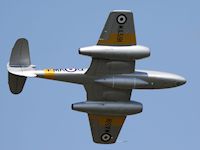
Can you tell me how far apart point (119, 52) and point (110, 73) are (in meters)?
2.46

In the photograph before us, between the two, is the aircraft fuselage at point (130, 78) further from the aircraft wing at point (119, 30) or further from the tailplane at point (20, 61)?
the aircraft wing at point (119, 30)

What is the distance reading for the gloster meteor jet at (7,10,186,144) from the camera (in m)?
47.4

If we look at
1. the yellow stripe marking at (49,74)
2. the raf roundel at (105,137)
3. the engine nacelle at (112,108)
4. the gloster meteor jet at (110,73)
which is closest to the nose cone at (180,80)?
the gloster meteor jet at (110,73)

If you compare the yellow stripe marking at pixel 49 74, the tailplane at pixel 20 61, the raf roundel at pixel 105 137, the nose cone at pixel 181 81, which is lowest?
the raf roundel at pixel 105 137

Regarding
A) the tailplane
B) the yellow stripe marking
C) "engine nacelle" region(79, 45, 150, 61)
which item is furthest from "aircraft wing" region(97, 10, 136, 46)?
the tailplane

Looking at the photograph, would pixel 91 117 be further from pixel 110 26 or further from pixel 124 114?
pixel 110 26

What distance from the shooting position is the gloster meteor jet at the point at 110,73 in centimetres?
4738

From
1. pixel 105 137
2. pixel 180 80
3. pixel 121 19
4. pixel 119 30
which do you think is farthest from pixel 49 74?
pixel 180 80

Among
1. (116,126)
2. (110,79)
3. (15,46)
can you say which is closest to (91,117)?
(116,126)

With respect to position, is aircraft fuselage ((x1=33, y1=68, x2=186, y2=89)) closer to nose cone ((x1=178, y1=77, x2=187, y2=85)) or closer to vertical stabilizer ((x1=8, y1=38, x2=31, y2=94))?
nose cone ((x1=178, y1=77, x2=187, y2=85))

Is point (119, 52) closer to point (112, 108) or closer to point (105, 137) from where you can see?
point (112, 108)

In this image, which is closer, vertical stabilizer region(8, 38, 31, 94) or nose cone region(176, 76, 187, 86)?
vertical stabilizer region(8, 38, 31, 94)

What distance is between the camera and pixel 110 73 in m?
49.4

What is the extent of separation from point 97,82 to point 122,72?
1.92m
